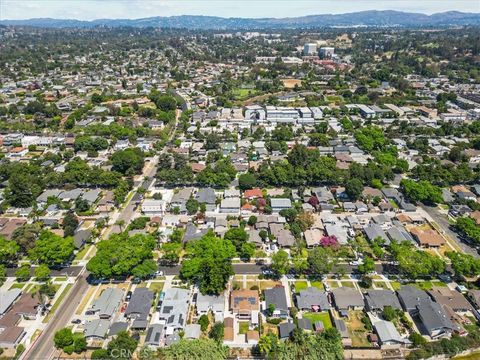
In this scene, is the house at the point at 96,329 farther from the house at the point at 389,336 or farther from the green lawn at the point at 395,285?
the green lawn at the point at 395,285

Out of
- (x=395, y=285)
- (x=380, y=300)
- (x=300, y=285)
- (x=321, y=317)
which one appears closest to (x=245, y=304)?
(x=300, y=285)

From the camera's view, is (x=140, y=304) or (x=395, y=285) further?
(x=395, y=285)

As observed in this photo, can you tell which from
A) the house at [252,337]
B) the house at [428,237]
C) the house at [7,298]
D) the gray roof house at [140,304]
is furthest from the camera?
the house at [428,237]

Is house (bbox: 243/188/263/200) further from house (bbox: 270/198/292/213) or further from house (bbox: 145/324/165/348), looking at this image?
house (bbox: 145/324/165/348)

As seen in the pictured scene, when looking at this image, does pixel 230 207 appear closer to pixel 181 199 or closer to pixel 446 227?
pixel 181 199

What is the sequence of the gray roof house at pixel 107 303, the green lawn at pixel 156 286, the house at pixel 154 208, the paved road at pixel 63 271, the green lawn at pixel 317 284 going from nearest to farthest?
the gray roof house at pixel 107 303 < the green lawn at pixel 156 286 < the green lawn at pixel 317 284 < the paved road at pixel 63 271 < the house at pixel 154 208

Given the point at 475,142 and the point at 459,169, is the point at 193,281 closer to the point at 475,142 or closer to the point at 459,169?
the point at 459,169

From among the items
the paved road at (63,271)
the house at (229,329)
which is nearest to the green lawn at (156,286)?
the house at (229,329)
